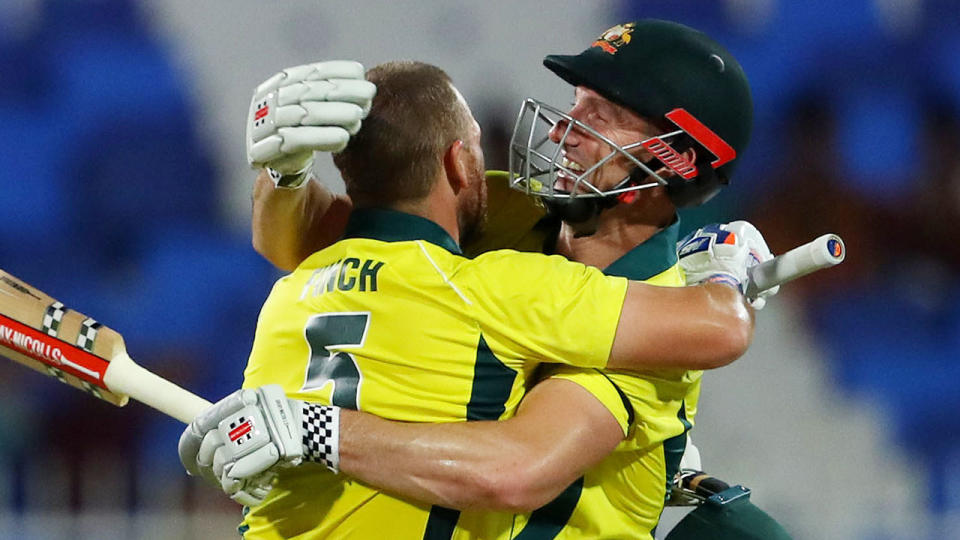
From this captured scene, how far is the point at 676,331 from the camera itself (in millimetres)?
1822

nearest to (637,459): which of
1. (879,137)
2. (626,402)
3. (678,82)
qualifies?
(626,402)

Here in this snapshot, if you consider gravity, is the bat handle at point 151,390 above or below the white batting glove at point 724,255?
above

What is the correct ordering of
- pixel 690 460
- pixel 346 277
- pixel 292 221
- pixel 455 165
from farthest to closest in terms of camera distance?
pixel 690 460, pixel 292 221, pixel 455 165, pixel 346 277

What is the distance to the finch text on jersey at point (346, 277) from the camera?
1901 mm

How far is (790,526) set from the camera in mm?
3711

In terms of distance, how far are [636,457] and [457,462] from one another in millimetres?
407

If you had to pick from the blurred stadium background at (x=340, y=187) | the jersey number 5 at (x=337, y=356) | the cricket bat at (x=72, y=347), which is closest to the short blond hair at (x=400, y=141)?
the jersey number 5 at (x=337, y=356)

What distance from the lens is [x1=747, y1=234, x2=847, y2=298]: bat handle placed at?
2.09 m

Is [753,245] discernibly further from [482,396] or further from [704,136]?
[482,396]

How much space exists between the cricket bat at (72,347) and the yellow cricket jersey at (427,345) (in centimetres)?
50

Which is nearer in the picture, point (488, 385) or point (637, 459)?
point (488, 385)

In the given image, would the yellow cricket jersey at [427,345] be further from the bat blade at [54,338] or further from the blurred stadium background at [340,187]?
the blurred stadium background at [340,187]

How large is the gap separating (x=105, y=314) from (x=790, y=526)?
2.21 metres

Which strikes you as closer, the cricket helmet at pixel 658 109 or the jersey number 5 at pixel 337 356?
the jersey number 5 at pixel 337 356
